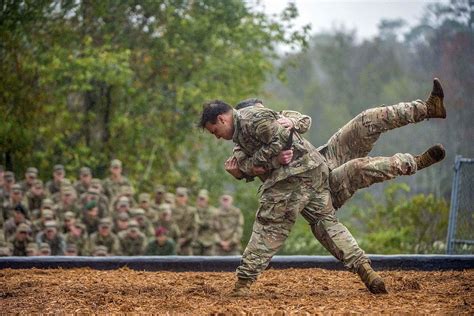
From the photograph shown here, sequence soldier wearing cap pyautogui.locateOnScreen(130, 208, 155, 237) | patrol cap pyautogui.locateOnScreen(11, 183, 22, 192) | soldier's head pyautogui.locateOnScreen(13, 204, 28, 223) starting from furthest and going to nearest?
patrol cap pyautogui.locateOnScreen(11, 183, 22, 192) → soldier wearing cap pyautogui.locateOnScreen(130, 208, 155, 237) → soldier's head pyautogui.locateOnScreen(13, 204, 28, 223)

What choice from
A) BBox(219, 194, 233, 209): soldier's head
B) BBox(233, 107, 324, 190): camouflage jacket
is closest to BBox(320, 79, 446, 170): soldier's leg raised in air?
BBox(233, 107, 324, 190): camouflage jacket

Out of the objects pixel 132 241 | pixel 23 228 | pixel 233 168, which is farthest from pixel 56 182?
pixel 233 168

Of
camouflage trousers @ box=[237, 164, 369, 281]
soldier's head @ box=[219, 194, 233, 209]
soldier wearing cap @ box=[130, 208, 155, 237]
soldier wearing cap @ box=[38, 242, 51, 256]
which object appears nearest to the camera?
camouflage trousers @ box=[237, 164, 369, 281]

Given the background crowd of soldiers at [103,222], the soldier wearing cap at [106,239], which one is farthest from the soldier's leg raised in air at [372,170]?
the soldier wearing cap at [106,239]

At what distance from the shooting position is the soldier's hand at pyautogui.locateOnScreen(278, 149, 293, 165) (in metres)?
8.46

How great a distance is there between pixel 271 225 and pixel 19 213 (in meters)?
9.01

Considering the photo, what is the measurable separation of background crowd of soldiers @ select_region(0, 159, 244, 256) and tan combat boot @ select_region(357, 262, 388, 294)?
7631 millimetres

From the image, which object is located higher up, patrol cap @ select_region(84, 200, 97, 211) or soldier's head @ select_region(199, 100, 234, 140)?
soldier's head @ select_region(199, 100, 234, 140)

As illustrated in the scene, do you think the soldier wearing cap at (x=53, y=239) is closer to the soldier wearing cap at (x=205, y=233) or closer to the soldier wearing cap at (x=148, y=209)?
the soldier wearing cap at (x=148, y=209)

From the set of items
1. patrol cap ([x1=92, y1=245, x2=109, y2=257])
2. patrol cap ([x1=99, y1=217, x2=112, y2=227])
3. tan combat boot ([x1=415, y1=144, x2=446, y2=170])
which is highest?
tan combat boot ([x1=415, y1=144, x2=446, y2=170])

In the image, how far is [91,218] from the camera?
16797mm

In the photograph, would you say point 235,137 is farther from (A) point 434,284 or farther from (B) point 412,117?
(A) point 434,284

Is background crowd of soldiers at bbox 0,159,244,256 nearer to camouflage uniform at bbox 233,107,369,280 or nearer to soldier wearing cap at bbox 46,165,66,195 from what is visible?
soldier wearing cap at bbox 46,165,66,195

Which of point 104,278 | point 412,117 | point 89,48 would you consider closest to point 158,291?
point 104,278
